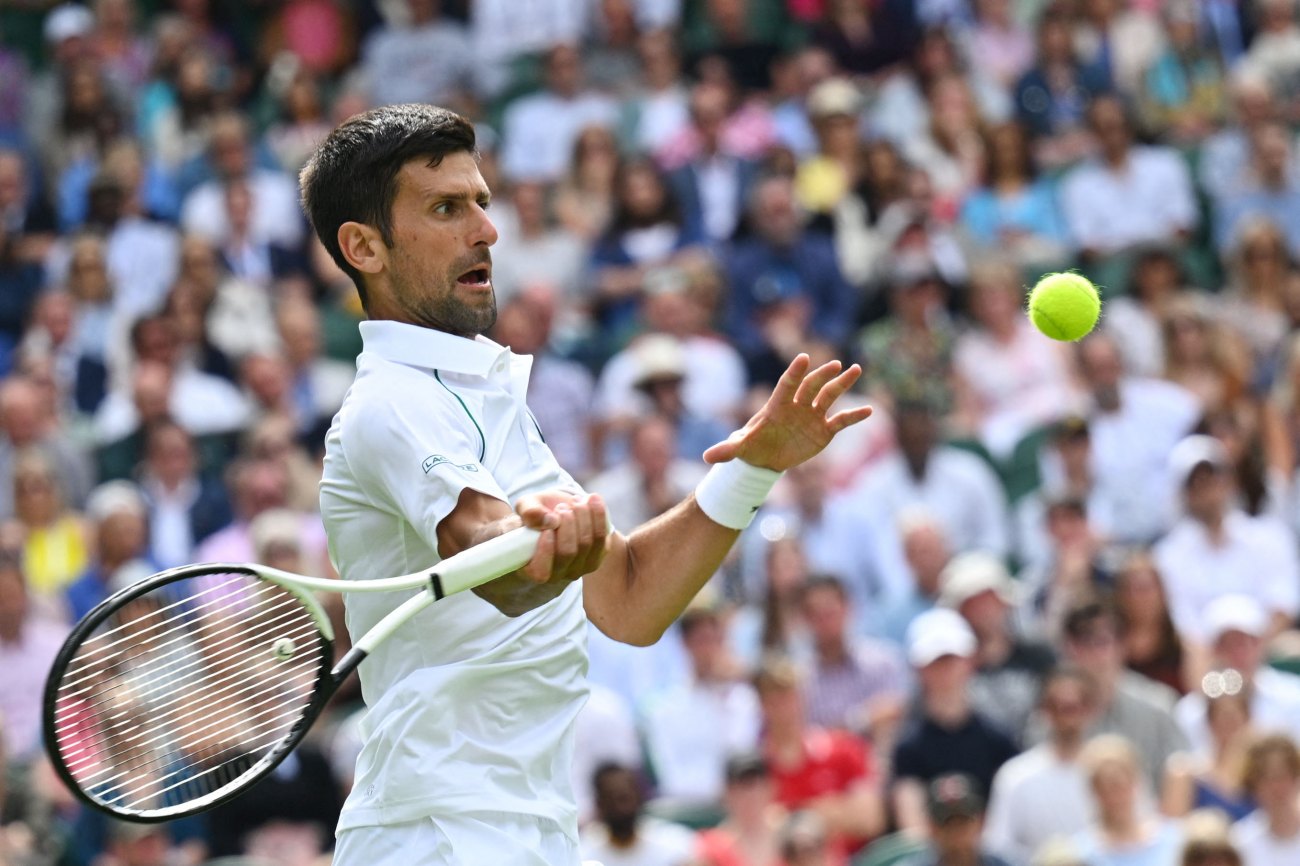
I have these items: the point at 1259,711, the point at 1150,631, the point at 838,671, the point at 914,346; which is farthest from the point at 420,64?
the point at 1259,711

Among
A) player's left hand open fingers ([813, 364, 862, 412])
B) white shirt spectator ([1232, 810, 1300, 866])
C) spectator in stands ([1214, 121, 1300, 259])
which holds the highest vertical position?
player's left hand open fingers ([813, 364, 862, 412])

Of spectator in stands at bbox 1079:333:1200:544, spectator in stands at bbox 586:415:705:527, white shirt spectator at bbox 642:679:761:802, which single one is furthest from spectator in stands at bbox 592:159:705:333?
white shirt spectator at bbox 642:679:761:802

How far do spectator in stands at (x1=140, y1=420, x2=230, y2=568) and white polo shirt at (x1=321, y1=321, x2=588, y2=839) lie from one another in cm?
639

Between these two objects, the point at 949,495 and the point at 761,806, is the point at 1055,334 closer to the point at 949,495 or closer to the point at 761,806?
the point at 761,806

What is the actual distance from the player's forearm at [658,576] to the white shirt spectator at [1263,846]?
4.27m

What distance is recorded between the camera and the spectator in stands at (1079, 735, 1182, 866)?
24.6 feet

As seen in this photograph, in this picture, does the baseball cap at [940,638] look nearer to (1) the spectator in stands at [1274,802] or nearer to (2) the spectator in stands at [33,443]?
(1) the spectator in stands at [1274,802]

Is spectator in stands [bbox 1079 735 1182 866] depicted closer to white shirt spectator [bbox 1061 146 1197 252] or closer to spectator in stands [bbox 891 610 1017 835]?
spectator in stands [bbox 891 610 1017 835]

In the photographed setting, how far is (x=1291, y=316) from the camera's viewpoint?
11.0m

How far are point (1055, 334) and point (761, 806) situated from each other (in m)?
3.36

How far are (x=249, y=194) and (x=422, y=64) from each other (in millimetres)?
2014

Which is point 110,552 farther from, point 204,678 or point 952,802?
point 204,678

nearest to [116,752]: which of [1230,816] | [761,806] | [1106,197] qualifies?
[761,806]

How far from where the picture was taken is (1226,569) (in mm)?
9359
